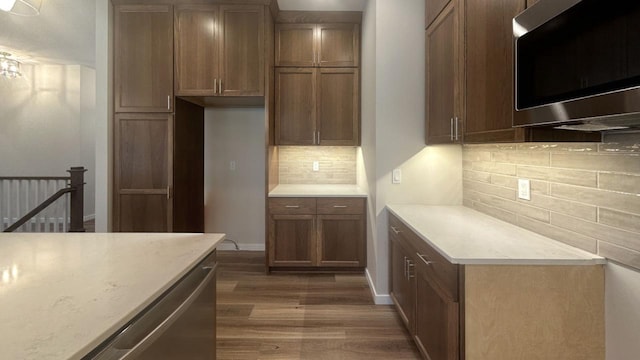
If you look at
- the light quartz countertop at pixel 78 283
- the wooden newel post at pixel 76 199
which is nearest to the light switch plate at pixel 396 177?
the light quartz countertop at pixel 78 283

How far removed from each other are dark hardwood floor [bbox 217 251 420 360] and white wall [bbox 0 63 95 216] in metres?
4.64

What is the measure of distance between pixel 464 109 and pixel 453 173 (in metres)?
0.88

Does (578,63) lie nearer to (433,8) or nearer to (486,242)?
(486,242)

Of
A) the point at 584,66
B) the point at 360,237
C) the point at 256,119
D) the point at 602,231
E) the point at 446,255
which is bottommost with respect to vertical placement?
the point at 360,237

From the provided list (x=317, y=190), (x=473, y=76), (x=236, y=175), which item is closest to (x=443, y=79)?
(x=473, y=76)

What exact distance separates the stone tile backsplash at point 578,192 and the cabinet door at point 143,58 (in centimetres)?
303

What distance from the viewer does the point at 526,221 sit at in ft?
6.51

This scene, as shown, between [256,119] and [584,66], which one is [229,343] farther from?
[256,119]

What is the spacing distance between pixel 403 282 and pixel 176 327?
172 centimetres

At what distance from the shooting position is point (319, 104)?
4016 mm

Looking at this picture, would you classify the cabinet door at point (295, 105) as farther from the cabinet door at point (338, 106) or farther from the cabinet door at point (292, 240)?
the cabinet door at point (292, 240)

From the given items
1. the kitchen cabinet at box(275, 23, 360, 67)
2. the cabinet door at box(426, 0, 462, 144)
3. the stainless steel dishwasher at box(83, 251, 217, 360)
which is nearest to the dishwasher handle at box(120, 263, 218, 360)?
the stainless steel dishwasher at box(83, 251, 217, 360)

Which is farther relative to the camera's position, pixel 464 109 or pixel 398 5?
pixel 398 5

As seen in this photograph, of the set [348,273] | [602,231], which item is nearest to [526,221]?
[602,231]
